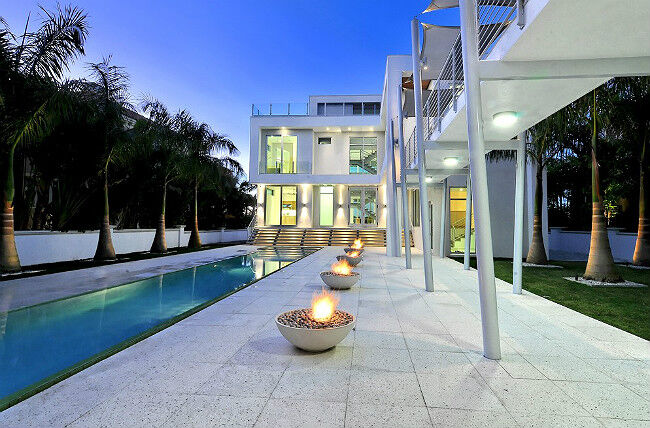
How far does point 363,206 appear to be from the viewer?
26.7 m

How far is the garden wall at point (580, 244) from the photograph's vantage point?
16.2 m

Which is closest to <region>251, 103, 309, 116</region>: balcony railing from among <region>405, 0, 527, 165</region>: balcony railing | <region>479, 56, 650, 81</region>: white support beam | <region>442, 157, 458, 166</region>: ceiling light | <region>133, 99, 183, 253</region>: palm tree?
<region>133, 99, 183, 253</region>: palm tree

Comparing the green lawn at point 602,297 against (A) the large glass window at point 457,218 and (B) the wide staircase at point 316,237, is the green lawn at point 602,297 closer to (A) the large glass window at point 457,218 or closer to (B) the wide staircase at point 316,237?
(A) the large glass window at point 457,218

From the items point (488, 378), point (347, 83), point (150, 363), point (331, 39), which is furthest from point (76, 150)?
point (347, 83)

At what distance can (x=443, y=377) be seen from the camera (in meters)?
3.33

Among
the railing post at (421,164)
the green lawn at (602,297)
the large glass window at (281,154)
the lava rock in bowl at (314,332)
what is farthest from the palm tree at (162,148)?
the green lawn at (602,297)

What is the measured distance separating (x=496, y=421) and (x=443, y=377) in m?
0.79

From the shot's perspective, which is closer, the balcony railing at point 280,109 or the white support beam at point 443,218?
the white support beam at point 443,218

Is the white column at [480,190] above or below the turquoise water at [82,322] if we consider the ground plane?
above

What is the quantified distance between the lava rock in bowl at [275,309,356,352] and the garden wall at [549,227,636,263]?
1676 centimetres

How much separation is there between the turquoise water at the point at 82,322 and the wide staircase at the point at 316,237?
13.7 meters

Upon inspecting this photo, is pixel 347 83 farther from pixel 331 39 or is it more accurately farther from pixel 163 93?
pixel 163 93

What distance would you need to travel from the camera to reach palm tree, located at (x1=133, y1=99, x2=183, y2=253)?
1579cm

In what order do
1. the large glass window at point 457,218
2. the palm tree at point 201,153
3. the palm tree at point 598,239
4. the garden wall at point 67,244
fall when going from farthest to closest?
1. the palm tree at point 201,153
2. the large glass window at point 457,218
3. the garden wall at point 67,244
4. the palm tree at point 598,239
